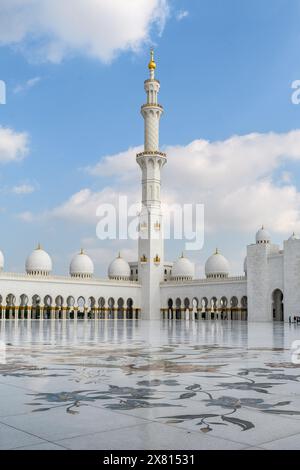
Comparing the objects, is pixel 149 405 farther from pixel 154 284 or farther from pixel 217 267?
pixel 217 267

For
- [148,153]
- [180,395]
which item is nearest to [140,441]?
[180,395]

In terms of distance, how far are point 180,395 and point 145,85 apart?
37.3 metres

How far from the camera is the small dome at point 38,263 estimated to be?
39750 millimetres

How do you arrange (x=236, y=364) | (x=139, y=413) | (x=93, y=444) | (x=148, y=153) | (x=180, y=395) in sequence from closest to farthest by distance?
(x=93, y=444), (x=139, y=413), (x=180, y=395), (x=236, y=364), (x=148, y=153)

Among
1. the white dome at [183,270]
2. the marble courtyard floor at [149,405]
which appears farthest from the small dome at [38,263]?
the marble courtyard floor at [149,405]

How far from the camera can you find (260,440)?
2.67 metres

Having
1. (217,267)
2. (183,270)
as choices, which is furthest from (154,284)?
(217,267)

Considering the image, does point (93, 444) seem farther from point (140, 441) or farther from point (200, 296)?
point (200, 296)

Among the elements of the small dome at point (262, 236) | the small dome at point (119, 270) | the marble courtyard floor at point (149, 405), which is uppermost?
the small dome at point (262, 236)

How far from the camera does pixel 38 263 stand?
39.8 metres

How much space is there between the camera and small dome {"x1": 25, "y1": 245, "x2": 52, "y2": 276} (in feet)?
130

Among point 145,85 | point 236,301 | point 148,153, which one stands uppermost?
point 145,85

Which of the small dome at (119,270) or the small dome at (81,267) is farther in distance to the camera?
the small dome at (119,270)

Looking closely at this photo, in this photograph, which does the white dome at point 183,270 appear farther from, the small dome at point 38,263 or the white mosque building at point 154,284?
the small dome at point 38,263
